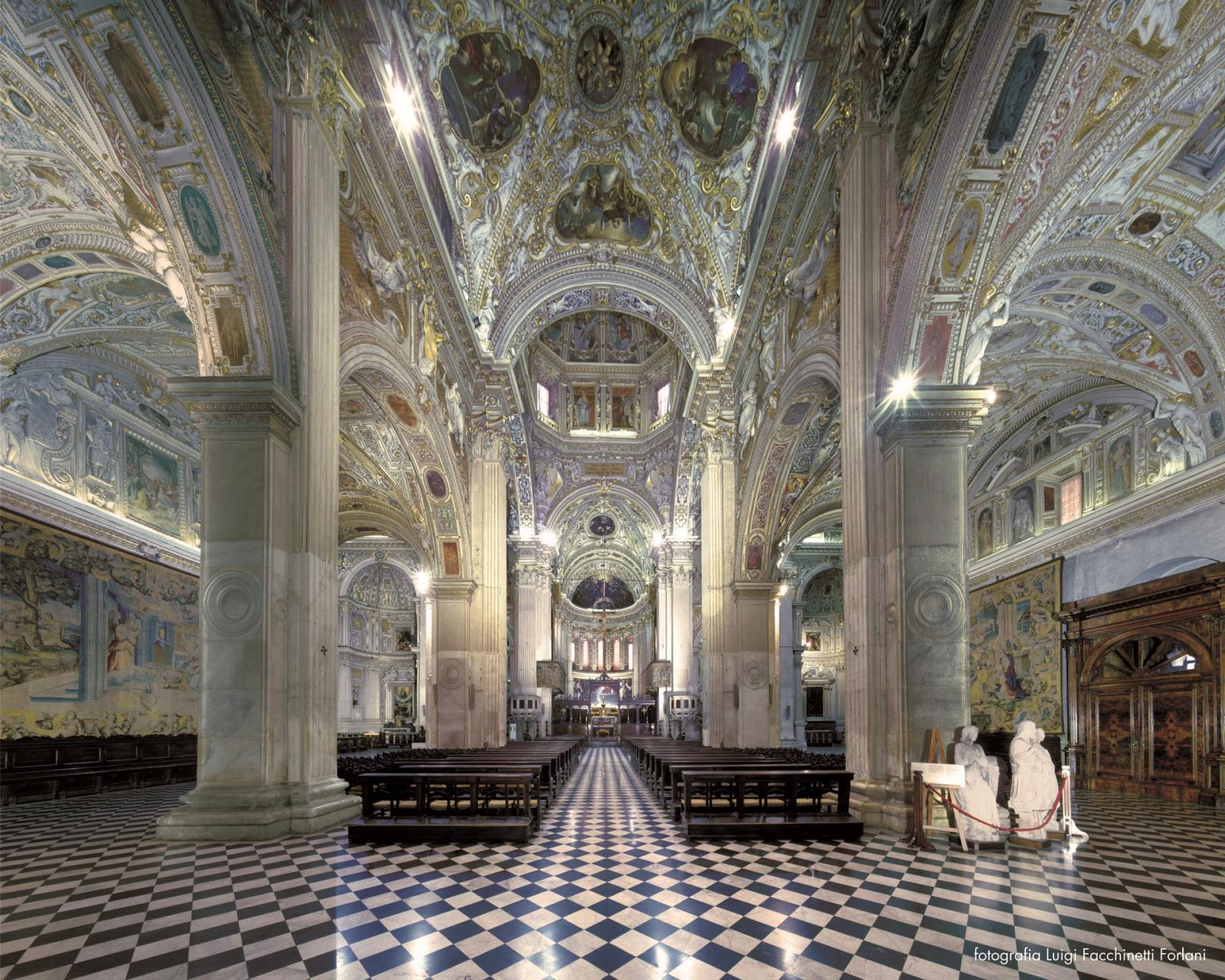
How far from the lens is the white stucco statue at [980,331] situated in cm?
808

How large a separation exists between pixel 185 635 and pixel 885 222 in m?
18.6

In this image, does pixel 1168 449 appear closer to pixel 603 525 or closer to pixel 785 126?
pixel 785 126

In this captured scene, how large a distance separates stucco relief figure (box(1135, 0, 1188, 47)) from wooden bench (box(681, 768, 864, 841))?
26.4ft

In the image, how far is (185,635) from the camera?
17359mm

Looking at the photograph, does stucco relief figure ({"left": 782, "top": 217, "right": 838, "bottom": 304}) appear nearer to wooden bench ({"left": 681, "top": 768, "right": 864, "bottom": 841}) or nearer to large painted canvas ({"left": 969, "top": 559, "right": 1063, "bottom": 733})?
wooden bench ({"left": 681, "top": 768, "right": 864, "bottom": 841})

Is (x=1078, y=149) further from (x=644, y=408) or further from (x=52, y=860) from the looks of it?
(x=644, y=408)

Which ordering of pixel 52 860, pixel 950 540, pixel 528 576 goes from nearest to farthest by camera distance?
1. pixel 52 860
2. pixel 950 540
3. pixel 528 576

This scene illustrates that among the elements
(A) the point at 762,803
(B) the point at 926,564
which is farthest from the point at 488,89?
(A) the point at 762,803

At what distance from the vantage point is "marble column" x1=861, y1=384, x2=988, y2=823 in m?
7.51

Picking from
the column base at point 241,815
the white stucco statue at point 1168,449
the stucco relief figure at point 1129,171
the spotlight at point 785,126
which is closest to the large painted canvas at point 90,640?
the column base at point 241,815

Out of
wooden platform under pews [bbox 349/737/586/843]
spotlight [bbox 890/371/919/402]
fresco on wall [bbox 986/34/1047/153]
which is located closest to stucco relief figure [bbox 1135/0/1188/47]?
fresco on wall [bbox 986/34/1047/153]

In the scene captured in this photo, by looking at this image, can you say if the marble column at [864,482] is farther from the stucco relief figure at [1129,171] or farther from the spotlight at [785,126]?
the stucco relief figure at [1129,171]

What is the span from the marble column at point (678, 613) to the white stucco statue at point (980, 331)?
2212 centimetres

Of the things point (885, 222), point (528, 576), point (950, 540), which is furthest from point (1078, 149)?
point (528, 576)
